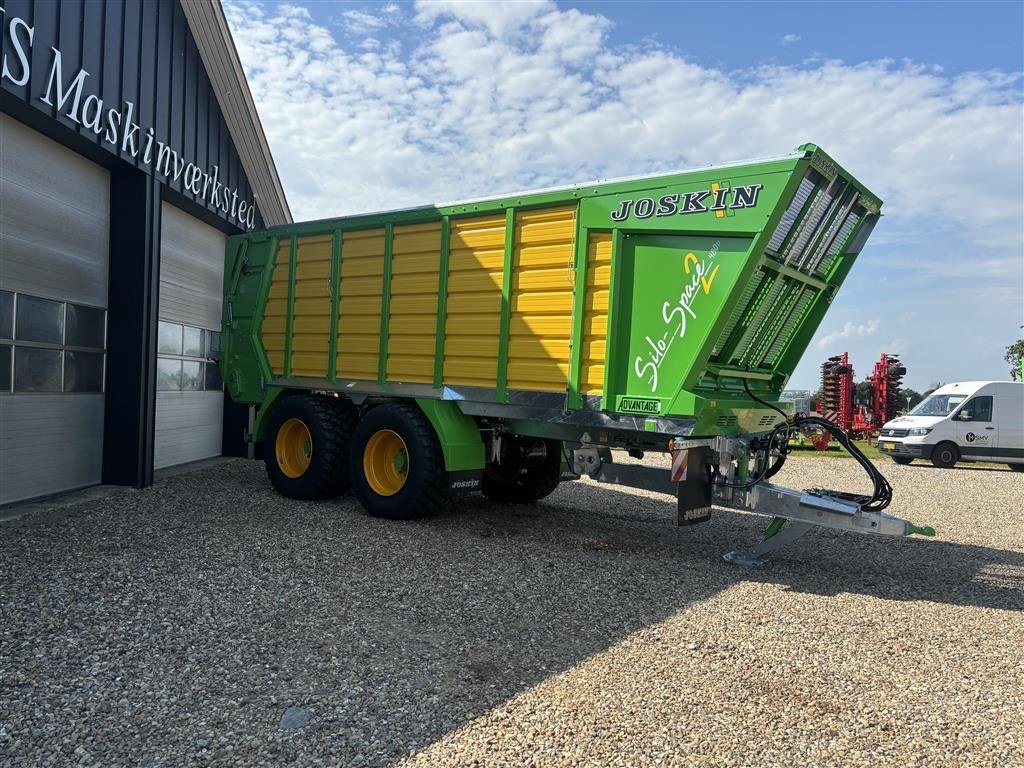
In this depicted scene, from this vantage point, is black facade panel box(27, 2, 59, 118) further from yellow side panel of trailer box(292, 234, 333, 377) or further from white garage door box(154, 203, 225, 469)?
white garage door box(154, 203, 225, 469)

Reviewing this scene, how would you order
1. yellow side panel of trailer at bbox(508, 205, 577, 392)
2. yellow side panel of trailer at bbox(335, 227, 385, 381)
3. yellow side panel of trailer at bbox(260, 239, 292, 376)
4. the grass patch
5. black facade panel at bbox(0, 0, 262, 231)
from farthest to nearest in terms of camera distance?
the grass patch < yellow side panel of trailer at bbox(260, 239, 292, 376) < yellow side panel of trailer at bbox(335, 227, 385, 381) < black facade panel at bbox(0, 0, 262, 231) < yellow side panel of trailer at bbox(508, 205, 577, 392)

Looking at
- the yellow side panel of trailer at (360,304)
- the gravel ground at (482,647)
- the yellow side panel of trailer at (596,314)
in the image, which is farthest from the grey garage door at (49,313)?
the yellow side panel of trailer at (596,314)

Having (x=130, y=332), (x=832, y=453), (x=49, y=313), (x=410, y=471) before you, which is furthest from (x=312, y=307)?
(x=832, y=453)

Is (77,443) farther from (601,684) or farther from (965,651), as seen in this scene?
(965,651)

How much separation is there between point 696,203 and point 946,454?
13708 millimetres

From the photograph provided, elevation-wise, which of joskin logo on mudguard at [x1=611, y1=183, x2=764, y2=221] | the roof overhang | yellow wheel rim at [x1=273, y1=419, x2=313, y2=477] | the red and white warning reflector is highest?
the roof overhang

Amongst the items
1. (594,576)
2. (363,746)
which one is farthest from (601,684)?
(594,576)

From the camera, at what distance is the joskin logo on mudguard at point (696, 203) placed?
18.2 ft

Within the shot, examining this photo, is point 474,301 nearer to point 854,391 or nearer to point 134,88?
point 134,88

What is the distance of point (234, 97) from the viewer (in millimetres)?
10758

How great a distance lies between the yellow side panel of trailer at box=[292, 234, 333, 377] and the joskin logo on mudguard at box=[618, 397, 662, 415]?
149 inches

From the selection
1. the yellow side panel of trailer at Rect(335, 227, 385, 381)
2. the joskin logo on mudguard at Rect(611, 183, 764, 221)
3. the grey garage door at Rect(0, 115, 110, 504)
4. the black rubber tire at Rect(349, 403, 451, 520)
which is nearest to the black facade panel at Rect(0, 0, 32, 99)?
the grey garage door at Rect(0, 115, 110, 504)

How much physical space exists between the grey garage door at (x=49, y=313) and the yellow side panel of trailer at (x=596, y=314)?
554 cm

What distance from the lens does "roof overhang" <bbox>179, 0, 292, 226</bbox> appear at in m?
9.93
